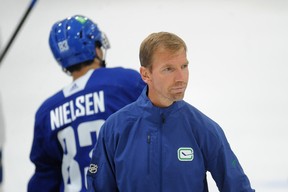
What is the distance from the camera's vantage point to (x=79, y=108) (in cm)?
224

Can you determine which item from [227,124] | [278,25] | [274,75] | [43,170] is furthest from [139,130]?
[278,25]

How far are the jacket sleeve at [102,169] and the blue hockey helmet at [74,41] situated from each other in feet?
2.25

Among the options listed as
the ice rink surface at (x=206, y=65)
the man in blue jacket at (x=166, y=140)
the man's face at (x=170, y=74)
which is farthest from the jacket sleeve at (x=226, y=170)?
the ice rink surface at (x=206, y=65)

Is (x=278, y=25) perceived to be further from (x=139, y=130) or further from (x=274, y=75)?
(x=139, y=130)

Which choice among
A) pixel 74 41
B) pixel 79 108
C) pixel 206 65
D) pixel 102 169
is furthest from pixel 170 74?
pixel 206 65

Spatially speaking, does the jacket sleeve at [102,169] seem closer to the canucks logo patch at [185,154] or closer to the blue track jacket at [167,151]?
the blue track jacket at [167,151]

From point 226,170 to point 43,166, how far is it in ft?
2.92

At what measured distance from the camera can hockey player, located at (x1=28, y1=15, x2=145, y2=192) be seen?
2.22 metres

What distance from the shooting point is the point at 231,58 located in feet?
14.4

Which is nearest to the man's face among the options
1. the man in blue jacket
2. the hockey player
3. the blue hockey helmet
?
the man in blue jacket

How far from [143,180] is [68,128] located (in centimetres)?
60

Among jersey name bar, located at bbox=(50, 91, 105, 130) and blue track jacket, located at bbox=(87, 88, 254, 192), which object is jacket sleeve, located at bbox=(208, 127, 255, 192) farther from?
jersey name bar, located at bbox=(50, 91, 105, 130)

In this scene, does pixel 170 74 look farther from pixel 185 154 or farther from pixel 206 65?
pixel 206 65

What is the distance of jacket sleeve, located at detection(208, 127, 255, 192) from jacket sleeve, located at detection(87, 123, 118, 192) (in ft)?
0.81
